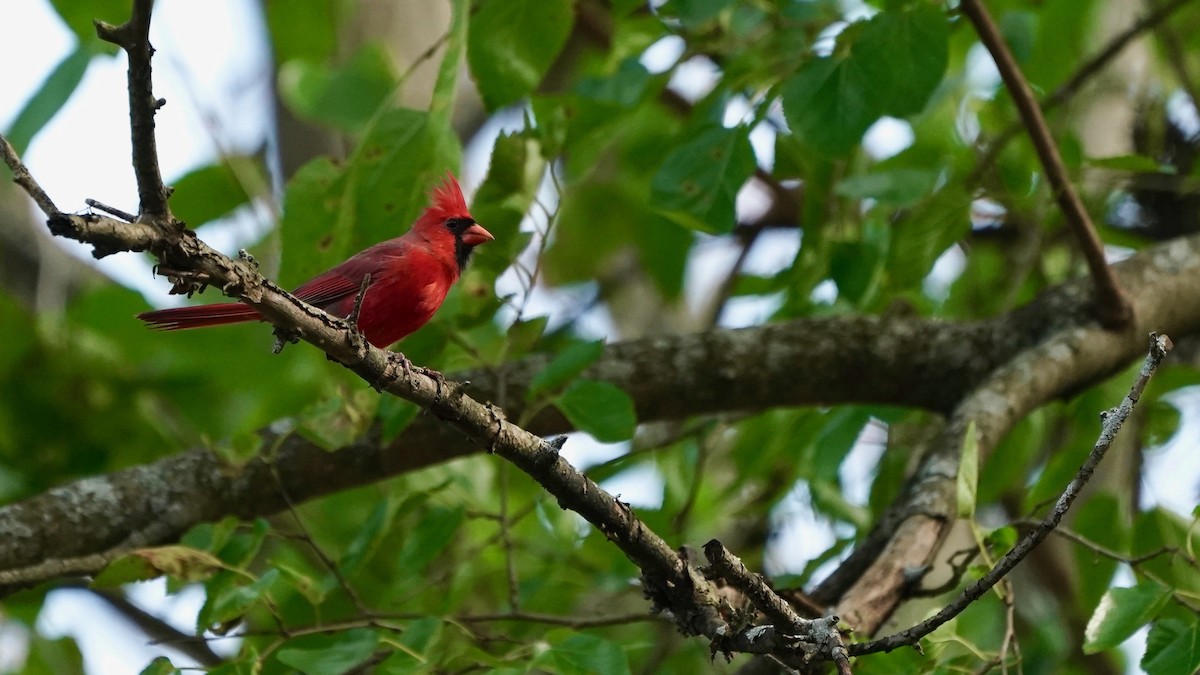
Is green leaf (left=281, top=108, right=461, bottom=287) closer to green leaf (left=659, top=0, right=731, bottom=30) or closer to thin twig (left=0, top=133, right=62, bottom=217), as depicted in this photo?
green leaf (left=659, top=0, right=731, bottom=30)

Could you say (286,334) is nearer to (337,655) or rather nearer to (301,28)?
(337,655)

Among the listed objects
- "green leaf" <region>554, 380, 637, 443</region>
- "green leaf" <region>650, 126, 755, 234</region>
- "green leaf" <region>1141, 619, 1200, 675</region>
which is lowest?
"green leaf" <region>1141, 619, 1200, 675</region>

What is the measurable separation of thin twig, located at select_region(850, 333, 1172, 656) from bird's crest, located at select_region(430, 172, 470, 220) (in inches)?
90.7

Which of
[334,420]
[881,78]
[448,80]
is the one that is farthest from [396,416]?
[881,78]

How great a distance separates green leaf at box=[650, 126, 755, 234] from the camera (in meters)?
2.99

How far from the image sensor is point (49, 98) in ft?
9.61

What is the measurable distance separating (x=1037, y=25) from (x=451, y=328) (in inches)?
93.3

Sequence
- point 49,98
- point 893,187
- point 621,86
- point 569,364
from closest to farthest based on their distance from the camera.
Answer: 1. point 569,364
2. point 49,98
3. point 893,187
4. point 621,86

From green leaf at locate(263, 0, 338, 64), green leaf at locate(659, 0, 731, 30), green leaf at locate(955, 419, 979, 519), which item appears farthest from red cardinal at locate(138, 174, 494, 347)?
green leaf at locate(955, 419, 979, 519)

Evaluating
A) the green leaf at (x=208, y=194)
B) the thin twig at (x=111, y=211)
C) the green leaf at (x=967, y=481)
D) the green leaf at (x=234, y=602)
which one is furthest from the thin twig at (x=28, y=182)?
the green leaf at (x=208, y=194)

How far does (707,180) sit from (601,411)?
2.10ft

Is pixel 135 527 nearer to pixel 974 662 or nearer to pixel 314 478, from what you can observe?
pixel 314 478

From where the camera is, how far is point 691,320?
645 centimetres

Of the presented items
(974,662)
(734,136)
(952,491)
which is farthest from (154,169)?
(974,662)
